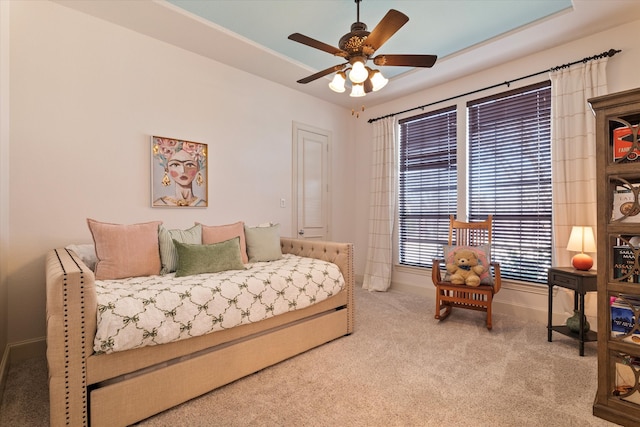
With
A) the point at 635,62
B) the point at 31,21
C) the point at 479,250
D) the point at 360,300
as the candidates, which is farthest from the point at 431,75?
the point at 31,21

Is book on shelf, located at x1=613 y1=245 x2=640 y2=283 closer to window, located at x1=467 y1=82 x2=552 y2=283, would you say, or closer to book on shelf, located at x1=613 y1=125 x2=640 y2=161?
book on shelf, located at x1=613 y1=125 x2=640 y2=161

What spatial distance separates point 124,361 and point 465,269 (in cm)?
286

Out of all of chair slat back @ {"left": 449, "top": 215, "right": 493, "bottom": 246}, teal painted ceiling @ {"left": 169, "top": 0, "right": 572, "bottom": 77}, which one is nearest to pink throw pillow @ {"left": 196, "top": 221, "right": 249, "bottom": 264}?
teal painted ceiling @ {"left": 169, "top": 0, "right": 572, "bottom": 77}

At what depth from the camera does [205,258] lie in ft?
7.80

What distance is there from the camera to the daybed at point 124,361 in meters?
1.38

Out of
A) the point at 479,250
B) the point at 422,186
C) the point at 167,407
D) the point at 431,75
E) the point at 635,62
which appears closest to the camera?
the point at 167,407

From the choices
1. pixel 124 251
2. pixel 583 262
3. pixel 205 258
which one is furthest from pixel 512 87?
pixel 124 251

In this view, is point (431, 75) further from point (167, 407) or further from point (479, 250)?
point (167, 407)

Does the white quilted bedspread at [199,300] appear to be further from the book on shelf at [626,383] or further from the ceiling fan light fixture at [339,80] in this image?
the book on shelf at [626,383]

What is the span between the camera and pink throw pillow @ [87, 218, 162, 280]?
217 centimetres

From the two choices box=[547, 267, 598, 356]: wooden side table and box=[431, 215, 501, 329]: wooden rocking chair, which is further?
box=[431, 215, 501, 329]: wooden rocking chair

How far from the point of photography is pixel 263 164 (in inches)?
149

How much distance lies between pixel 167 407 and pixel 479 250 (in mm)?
2908

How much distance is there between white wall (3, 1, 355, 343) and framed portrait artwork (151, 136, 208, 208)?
0.24ft
